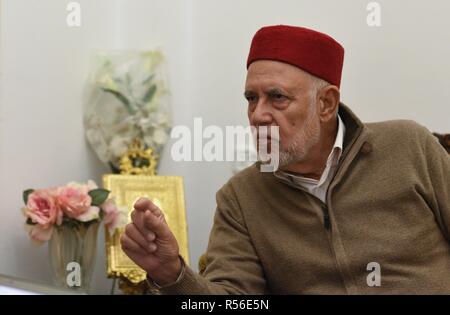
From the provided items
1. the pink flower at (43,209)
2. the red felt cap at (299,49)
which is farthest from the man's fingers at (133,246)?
the pink flower at (43,209)

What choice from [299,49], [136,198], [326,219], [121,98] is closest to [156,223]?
[326,219]

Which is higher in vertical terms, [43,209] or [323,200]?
[323,200]

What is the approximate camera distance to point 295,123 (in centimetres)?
163

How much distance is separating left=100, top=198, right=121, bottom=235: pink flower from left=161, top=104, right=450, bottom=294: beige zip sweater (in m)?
0.61

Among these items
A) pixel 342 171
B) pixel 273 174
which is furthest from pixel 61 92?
pixel 342 171

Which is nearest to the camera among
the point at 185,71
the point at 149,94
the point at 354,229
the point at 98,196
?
the point at 354,229

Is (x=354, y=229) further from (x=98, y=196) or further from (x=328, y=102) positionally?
(x=98, y=196)

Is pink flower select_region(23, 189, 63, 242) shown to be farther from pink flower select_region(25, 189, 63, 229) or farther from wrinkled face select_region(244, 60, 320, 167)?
wrinkled face select_region(244, 60, 320, 167)

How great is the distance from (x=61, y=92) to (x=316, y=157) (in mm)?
1027

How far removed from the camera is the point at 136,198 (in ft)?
7.84

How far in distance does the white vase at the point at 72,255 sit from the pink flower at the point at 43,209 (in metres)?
0.06

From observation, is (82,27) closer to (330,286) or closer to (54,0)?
(54,0)

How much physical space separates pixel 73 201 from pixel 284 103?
782mm

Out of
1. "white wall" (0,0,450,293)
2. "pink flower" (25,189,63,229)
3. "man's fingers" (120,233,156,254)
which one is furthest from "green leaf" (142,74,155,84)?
"man's fingers" (120,233,156,254)
